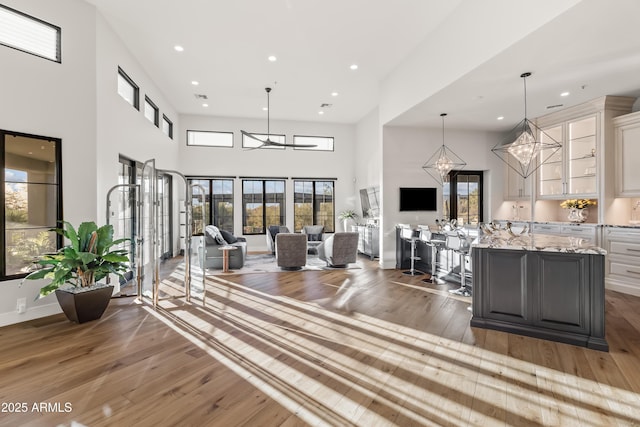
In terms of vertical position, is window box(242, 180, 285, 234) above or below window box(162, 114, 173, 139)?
below

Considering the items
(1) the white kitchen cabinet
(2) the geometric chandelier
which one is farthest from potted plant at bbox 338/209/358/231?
(1) the white kitchen cabinet

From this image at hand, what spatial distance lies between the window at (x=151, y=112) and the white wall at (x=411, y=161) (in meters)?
5.09

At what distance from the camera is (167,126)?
8430 mm

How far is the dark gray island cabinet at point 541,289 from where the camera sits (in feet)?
9.82

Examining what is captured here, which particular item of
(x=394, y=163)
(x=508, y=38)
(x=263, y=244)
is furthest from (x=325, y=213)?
(x=508, y=38)

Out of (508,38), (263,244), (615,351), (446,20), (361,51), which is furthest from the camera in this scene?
(263,244)

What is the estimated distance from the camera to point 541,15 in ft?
10.1

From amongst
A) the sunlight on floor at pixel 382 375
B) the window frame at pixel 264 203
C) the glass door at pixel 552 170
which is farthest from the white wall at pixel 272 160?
the sunlight on floor at pixel 382 375

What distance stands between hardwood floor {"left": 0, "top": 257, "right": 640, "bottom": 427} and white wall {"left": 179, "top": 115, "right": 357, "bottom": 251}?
6001 mm

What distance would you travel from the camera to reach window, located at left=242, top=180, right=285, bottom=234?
9.81 m

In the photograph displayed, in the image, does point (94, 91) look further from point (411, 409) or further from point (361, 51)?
point (411, 409)

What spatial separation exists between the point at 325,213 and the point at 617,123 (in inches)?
282

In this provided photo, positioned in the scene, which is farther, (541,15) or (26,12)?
(26,12)

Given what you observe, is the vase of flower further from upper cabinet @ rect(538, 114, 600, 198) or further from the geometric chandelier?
the geometric chandelier
